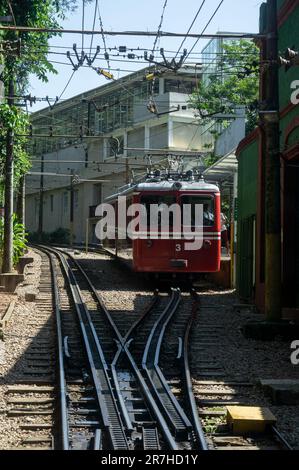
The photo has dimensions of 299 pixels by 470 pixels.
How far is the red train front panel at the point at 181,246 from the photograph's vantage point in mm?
20094

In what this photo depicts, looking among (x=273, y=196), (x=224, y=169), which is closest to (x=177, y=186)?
(x=224, y=169)

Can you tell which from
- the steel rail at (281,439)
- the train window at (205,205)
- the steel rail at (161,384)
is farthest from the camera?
the train window at (205,205)

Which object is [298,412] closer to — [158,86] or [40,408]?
[40,408]

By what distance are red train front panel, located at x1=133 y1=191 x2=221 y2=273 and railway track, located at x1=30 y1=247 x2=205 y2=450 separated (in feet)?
15.8

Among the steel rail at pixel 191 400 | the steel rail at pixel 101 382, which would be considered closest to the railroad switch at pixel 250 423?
the steel rail at pixel 191 400

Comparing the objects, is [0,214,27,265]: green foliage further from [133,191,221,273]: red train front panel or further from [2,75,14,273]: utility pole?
[133,191,221,273]: red train front panel

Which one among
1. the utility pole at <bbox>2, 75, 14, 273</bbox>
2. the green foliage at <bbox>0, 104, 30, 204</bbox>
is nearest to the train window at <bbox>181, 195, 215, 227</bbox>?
the green foliage at <bbox>0, 104, 30, 204</bbox>

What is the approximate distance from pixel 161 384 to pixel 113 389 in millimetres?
620

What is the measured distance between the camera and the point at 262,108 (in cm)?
1286

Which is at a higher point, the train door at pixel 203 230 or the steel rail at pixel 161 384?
the train door at pixel 203 230

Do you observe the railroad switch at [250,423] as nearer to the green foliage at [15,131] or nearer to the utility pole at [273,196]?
the utility pole at [273,196]

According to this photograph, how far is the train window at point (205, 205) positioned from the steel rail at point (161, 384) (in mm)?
5964

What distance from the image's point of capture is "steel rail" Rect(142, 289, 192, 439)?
7.07 m

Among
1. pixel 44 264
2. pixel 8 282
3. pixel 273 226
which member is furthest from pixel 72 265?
pixel 273 226
